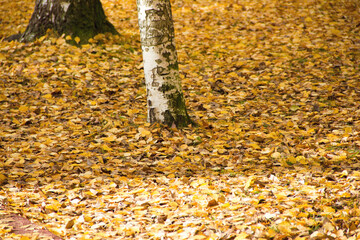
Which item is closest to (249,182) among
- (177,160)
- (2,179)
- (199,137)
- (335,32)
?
(177,160)

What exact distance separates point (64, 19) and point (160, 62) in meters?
2.96

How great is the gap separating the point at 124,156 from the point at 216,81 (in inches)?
94.3

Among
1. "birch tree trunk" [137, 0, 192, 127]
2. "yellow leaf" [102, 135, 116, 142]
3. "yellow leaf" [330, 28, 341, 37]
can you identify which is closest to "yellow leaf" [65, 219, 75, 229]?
"yellow leaf" [102, 135, 116, 142]

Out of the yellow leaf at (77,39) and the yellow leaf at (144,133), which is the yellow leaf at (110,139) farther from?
the yellow leaf at (77,39)

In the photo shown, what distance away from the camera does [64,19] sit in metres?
6.48

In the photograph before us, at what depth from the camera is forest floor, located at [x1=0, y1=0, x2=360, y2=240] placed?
2943mm

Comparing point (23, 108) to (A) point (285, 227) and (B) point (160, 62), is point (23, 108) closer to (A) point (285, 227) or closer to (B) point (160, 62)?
(B) point (160, 62)

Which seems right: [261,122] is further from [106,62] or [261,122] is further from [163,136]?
[106,62]

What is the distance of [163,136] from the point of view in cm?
435

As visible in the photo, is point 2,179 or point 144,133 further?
point 144,133

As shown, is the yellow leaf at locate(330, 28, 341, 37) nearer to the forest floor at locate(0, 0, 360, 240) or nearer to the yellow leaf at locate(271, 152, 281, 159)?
the forest floor at locate(0, 0, 360, 240)

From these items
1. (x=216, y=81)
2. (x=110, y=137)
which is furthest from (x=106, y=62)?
(x=110, y=137)

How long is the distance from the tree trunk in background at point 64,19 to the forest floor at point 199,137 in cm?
22

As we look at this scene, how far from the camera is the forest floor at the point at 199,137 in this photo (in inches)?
116
